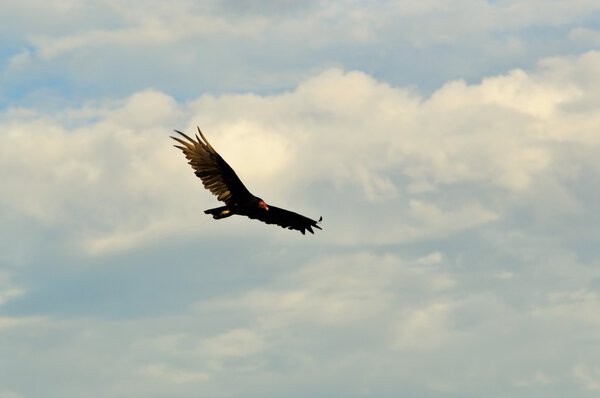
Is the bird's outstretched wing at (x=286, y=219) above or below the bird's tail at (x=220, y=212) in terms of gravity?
above

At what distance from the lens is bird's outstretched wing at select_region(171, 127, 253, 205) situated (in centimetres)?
5731

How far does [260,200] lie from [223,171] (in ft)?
8.03

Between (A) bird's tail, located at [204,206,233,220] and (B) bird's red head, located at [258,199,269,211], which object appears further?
(B) bird's red head, located at [258,199,269,211]

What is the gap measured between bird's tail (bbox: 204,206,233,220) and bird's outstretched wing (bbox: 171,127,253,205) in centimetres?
42

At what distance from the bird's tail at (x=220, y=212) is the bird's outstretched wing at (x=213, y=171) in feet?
1.39

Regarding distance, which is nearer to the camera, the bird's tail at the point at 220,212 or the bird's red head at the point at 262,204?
the bird's tail at the point at 220,212

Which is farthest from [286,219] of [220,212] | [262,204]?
[220,212]

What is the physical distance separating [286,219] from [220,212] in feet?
14.8

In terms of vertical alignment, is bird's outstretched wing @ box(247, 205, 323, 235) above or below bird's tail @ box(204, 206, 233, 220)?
above

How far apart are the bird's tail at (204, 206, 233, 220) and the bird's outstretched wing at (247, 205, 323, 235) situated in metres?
2.14

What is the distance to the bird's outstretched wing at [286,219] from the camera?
6062 cm

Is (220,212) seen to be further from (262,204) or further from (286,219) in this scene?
(286,219)

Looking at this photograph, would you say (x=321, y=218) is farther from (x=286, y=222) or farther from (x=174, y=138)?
(x=174, y=138)

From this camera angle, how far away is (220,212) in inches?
2285
